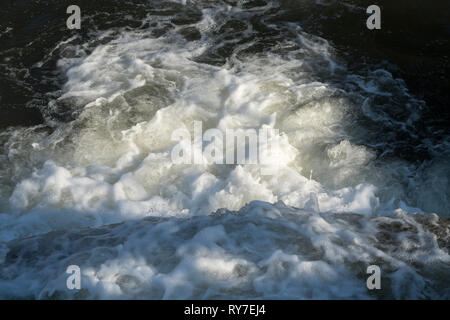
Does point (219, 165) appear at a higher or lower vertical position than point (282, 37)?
lower

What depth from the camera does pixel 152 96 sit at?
7410 millimetres

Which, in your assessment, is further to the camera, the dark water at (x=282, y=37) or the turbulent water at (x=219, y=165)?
the dark water at (x=282, y=37)

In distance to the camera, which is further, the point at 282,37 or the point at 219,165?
the point at 282,37

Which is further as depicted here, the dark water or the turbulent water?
the dark water

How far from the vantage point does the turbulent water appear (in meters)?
4.27

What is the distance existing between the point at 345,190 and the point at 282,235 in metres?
1.47

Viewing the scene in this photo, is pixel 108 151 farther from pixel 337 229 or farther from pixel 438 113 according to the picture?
pixel 438 113

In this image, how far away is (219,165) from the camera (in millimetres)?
6215

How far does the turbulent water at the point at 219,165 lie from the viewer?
14.0 ft

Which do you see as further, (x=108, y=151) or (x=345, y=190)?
(x=108, y=151)

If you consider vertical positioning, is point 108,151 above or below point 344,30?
below
